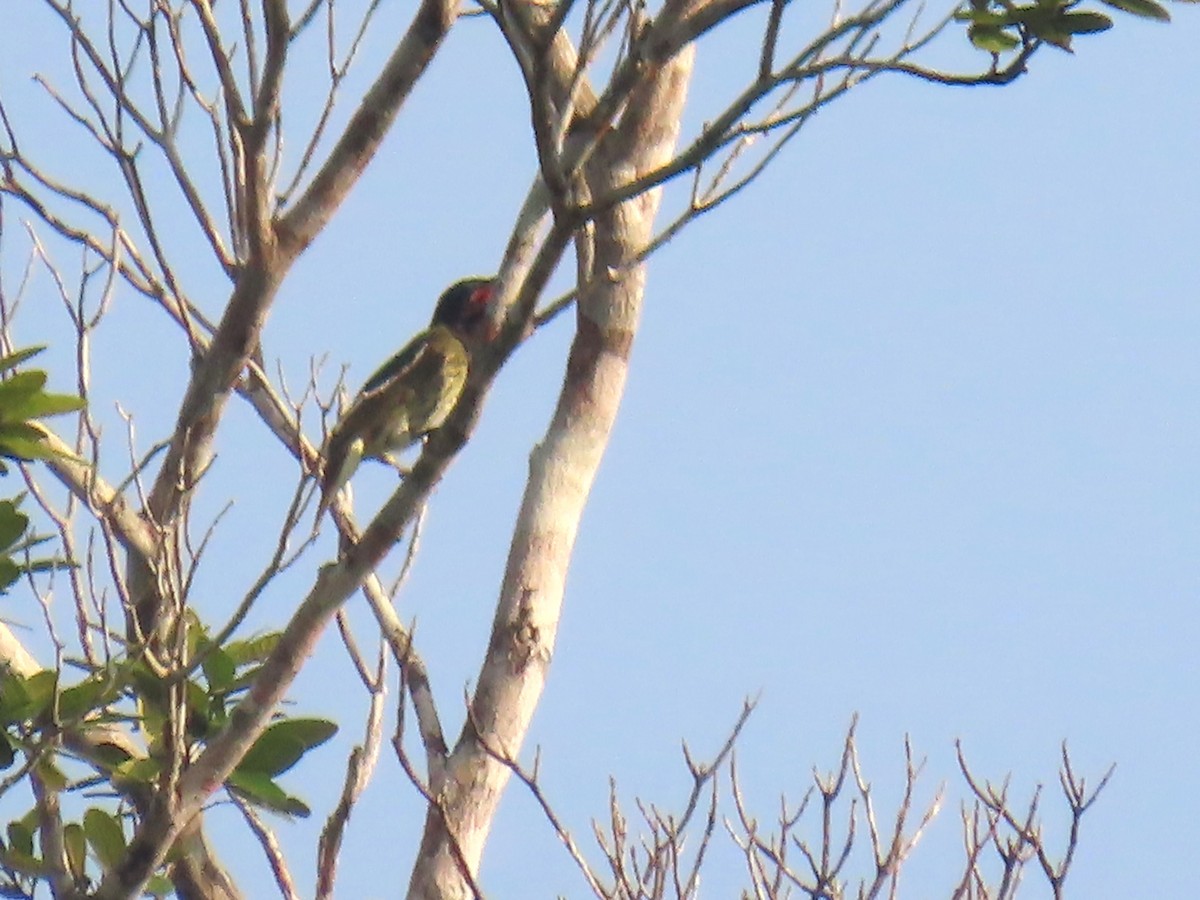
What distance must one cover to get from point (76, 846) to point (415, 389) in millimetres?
2296

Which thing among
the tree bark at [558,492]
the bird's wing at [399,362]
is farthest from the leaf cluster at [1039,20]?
the bird's wing at [399,362]

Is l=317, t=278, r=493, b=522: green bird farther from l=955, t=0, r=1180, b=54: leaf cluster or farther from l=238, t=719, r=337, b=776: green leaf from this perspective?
l=955, t=0, r=1180, b=54: leaf cluster

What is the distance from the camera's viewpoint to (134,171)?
3.19 meters

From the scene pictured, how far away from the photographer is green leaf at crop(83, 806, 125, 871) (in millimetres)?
3172

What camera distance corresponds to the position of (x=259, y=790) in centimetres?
314

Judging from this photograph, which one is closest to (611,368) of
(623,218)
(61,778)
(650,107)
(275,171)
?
(623,218)

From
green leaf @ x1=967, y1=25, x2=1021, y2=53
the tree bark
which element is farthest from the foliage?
green leaf @ x1=967, y1=25, x2=1021, y2=53

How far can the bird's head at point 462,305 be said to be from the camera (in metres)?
5.84

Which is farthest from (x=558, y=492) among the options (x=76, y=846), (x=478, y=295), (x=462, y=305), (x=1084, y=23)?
(x=1084, y=23)

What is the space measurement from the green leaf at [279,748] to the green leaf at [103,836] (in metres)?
0.27

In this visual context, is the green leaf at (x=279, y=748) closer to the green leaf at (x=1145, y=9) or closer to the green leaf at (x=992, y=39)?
the green leaf at (x=992, y=39)

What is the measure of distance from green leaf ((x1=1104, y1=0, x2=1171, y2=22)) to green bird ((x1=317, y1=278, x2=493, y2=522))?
2.59m

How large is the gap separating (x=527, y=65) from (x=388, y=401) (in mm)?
2820

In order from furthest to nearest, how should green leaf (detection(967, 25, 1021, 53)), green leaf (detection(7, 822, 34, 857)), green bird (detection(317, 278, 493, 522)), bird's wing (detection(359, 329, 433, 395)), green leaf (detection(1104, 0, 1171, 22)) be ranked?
bird's wing (detection(359, 329, 433, 395)) < green bird (detection(317, 278, 493, 522)) < green leaf (detection(7, 822, 34, 857)) < green leaf (detection(967, 25, 1021, 53)) < green leaf (detection(1104, 0, 1171, 22))
